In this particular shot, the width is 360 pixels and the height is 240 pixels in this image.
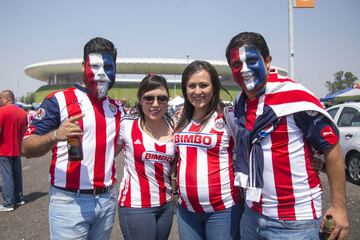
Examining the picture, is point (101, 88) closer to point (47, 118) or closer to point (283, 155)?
point (47, 118)

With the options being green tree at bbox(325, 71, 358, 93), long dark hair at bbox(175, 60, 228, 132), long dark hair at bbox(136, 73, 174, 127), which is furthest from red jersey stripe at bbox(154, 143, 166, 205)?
green tree at bbox(325, 71, 358, 93)

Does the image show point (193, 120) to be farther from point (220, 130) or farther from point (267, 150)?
point (267, 150)

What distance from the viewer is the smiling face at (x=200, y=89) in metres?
2.65

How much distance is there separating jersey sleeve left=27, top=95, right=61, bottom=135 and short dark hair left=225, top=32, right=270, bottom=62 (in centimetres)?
147

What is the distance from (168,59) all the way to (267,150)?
227 ft

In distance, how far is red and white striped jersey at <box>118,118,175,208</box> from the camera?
8.53ft

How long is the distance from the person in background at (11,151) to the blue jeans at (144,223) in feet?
13.8

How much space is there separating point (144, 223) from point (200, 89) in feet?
4.11

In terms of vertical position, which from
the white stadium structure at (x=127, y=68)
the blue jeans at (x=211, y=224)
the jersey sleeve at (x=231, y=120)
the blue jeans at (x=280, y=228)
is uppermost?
the white stadium structure at (x=127, y=68)

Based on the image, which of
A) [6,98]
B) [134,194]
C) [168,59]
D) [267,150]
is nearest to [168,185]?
[134,194]

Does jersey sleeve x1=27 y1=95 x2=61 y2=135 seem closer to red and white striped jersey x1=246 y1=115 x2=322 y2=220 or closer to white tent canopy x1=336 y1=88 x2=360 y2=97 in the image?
red and white striped jersey x1=246 y1=115 x2=322 y2=220

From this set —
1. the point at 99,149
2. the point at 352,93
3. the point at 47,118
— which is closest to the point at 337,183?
the point at 99,149

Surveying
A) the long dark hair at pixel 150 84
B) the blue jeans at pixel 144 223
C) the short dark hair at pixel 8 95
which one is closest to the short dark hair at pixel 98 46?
the long dark hair at pixel 150 84

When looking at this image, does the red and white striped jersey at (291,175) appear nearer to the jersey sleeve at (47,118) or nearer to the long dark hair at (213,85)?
the long dark hair at (213,85)
